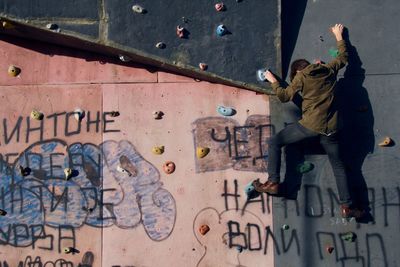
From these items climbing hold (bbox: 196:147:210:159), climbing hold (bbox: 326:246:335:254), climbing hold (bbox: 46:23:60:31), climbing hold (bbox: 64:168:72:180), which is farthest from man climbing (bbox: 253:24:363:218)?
climbing hold (bbox: 46:23:60:31)

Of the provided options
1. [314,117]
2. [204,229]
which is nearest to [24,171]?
[204,229]

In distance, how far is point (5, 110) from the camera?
6.71 m

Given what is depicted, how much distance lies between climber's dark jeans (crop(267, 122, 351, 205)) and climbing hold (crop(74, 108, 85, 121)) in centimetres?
222

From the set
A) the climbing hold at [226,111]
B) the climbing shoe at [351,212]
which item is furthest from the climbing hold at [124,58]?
the climbing shoe at [351,212]

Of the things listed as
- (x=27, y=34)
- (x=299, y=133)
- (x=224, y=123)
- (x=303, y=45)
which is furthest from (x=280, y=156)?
(x=27, y=34)

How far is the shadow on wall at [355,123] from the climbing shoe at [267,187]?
0.90 metres

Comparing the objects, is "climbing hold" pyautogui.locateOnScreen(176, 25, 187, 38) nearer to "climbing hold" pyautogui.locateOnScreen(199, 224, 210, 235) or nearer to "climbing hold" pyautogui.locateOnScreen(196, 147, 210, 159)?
"climbing hold" pyautogui.locateOnScreen(196, 147, 210, 159)

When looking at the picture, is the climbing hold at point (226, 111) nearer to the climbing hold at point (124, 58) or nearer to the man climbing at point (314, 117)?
the man climbing at point (314, 117)

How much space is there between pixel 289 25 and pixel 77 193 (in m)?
3.18

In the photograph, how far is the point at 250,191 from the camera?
6.43m

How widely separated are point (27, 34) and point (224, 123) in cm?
253

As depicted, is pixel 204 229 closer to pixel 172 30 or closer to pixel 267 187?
pixel 267 187

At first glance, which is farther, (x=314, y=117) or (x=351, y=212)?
(x=351, y=212)

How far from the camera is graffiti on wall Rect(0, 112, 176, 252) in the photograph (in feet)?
21.4
